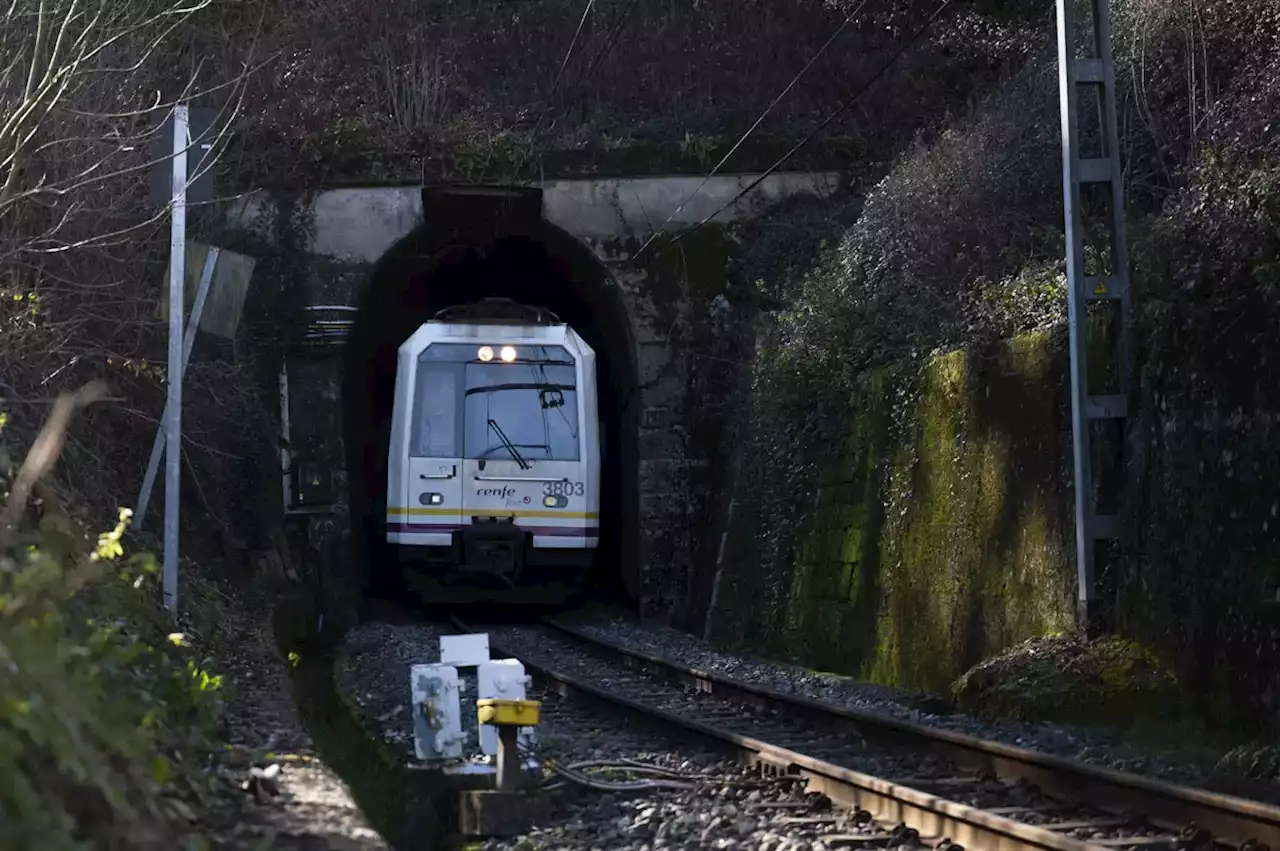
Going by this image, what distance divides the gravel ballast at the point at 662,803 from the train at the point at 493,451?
6.23 meters

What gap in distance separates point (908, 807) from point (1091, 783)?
2.47 ft

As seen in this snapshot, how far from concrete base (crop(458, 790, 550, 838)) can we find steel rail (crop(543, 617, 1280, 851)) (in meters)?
2.01

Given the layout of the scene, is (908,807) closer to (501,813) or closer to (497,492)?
(501,813)

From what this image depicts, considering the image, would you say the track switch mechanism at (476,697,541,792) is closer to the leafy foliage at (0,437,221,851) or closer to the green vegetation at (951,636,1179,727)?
the leafy foliage at (0,437,221,851)

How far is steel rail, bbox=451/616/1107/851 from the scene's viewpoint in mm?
5121

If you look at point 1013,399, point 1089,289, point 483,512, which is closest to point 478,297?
point 483,512

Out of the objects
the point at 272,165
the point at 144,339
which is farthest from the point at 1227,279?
the point at 272,165

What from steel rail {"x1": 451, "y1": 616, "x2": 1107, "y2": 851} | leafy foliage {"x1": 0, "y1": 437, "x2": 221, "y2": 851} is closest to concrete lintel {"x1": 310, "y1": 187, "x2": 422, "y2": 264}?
steel rail {"x1": 451, "y1": 616, "x2": 1107, "y2": 851}

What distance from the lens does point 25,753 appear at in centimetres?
325

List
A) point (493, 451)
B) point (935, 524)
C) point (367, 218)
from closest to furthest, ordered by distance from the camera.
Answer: point (935, 524) → point (493, 451) → point (367, 218)

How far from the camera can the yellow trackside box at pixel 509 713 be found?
253 inches

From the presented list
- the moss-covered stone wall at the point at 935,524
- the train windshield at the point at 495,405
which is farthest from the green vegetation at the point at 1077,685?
the train windshield at the point at 495,405

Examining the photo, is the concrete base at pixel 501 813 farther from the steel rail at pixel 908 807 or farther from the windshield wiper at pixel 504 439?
the windshield wiper at pixel 504 439

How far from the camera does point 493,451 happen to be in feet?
52.2
